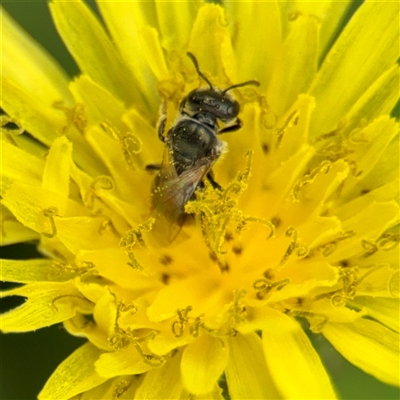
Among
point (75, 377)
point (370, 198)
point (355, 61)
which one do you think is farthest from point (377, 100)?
point (75, 377)

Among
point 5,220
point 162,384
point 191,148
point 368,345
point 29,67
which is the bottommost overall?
point 368,345

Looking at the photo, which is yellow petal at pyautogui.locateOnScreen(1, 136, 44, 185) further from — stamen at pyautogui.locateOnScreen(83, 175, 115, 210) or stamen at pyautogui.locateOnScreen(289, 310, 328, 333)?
stamen at pyautogui.locateOnScreen(289, 310, 328, 333)

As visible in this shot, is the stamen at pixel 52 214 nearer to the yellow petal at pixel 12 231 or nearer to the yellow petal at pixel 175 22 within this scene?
the yellow petal at pixel 12 231

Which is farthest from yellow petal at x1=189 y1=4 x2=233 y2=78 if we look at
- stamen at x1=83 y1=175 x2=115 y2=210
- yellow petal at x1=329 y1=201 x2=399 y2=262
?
yellow petal at x1=329 y1=201 x2=399 y2=262

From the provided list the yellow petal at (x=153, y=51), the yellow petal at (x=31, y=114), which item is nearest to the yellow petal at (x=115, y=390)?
the yellow petal at (x=31, y=114)

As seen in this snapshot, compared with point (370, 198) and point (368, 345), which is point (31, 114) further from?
point (368, 345)

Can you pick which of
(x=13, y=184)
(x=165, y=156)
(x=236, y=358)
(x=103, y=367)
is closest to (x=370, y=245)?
(x=236, y=358)
